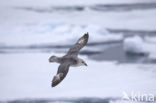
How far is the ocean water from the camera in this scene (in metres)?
6.12

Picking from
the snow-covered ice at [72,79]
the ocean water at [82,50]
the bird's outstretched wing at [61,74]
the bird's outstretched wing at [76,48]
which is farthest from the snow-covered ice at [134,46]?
the bird's outstretched wing at [61,74]

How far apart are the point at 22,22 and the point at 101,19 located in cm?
118

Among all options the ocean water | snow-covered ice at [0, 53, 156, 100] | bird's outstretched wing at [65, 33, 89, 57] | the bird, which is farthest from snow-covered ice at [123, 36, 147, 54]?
the bird

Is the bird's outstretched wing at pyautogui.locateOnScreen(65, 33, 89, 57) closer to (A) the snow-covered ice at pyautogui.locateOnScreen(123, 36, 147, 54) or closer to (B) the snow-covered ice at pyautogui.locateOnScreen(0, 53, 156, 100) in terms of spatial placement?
(B) the snow-covered ice at pyautogui.locateOnScreen(0, 53, 156, 100)

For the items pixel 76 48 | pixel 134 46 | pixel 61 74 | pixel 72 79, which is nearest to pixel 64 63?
pixel 61 74

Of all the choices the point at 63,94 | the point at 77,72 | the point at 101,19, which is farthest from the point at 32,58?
the point at 101,19

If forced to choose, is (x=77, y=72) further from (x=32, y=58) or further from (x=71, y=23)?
(x=71, y=23)

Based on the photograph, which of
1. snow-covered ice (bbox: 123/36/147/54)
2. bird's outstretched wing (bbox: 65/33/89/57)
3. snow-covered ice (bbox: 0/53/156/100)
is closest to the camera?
bird's outstretched wing (bbox: 65/33/89/57)

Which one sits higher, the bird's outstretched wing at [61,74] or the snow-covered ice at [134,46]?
the snow-covered ice at [134,46]

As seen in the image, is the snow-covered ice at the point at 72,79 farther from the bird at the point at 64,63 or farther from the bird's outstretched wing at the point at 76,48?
the bird at the point at 64,63

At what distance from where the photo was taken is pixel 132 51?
7332 millimetres

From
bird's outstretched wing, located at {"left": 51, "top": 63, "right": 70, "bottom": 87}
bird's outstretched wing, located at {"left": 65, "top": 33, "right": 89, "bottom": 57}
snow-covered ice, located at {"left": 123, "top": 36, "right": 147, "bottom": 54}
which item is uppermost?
snow-covered ice, located at {"left": 123, "top": 36, "right": 147, "bottom": 54}

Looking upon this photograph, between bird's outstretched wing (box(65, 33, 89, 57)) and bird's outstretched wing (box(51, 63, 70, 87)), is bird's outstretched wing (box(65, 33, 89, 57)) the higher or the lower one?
the higher one

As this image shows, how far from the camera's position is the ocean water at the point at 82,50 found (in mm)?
6121
